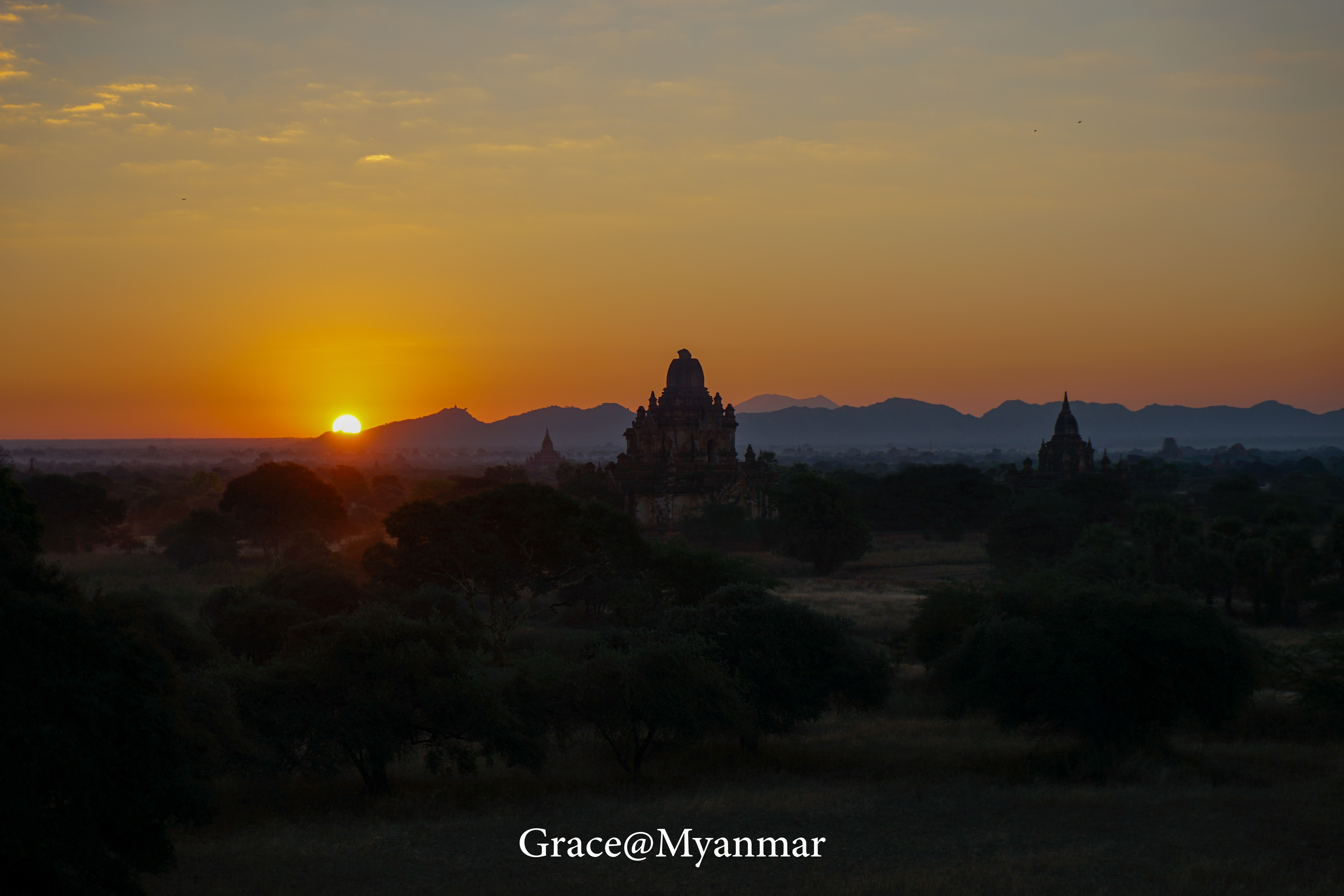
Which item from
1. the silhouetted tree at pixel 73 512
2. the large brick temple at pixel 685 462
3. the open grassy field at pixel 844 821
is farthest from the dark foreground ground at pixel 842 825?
the large brick temple at pixel 685 462

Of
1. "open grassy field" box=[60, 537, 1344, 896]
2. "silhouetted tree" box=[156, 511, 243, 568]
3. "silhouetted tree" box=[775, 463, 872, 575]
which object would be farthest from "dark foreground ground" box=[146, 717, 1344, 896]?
"silhouetted tree" box=[156, 511, 243, 568]

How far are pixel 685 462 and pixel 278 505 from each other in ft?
109

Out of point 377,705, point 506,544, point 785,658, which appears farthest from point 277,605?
point 785,658

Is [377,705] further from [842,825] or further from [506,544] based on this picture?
[506,544]

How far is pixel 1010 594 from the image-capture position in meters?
28.3

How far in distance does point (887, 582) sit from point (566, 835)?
43912 mm

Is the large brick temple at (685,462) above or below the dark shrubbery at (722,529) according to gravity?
above

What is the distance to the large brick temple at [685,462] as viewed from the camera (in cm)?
8719

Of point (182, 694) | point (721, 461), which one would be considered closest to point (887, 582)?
point (721, 461)

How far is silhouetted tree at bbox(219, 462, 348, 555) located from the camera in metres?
66.3

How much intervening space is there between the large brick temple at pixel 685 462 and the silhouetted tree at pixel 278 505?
984 inches

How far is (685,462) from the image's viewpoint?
8888cm

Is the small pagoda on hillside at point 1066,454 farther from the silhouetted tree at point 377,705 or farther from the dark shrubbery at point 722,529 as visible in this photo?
the silhouetted tree at point 377,705

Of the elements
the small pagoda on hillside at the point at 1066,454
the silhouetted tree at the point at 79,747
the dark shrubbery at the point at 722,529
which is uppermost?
the small pagoda on hillside at the point at 1066,454
